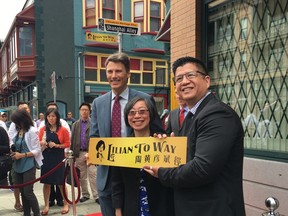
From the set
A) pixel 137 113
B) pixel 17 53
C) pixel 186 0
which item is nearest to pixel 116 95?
pixel 137 113

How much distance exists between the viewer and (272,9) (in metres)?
3.65

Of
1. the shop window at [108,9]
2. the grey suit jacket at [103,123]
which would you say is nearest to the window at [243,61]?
the grey suit jacket at [103,123]

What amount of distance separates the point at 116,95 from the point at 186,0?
267 cm

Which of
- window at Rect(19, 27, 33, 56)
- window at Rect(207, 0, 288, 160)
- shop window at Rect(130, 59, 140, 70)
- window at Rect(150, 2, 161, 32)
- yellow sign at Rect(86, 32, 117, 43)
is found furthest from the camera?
window at Rect(150, 2, 161, 32)

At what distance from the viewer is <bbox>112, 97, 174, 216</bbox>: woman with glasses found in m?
2.09

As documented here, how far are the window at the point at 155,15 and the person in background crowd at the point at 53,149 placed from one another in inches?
605

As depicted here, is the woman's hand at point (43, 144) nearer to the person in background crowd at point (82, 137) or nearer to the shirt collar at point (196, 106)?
the person in background crowd at point (82, 137)

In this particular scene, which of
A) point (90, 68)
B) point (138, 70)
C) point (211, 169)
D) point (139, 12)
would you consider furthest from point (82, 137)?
point (139, 12)

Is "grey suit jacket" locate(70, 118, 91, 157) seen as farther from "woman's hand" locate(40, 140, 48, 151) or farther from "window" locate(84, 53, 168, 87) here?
"window" locate(84, 53, 168, 87)

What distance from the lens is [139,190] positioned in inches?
83.0

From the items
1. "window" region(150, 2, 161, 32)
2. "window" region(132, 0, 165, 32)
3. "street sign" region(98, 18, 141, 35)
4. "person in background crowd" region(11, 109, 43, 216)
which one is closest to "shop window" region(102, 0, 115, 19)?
"window" region(132, 0, 165, 32)

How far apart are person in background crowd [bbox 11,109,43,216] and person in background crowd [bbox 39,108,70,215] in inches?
18.4

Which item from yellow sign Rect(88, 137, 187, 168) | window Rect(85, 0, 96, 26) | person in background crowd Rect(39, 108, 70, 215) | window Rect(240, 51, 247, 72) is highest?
window Rect(85, 0, 96, 26)

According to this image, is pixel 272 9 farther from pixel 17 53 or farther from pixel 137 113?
pixel 17 53
